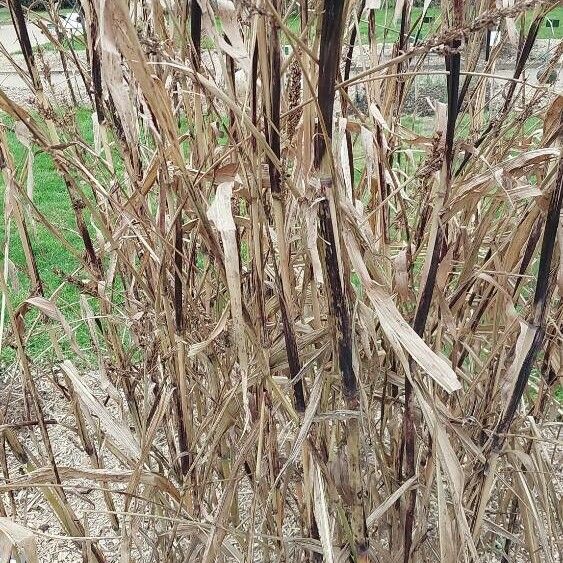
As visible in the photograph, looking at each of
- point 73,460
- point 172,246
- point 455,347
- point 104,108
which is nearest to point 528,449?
point 455,347

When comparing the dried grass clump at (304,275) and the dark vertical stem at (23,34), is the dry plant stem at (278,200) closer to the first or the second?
the dried grass clump at (304,275)

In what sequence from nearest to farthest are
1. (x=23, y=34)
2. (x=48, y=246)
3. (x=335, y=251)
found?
1. (x=335, y=251)
2. (x=23, y=34)
3. (x=48, y=246)

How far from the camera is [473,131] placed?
1002 millimetres

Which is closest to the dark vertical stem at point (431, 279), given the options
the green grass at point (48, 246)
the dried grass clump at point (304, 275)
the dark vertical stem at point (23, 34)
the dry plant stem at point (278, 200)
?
the dried grass clump at point (304, 275)

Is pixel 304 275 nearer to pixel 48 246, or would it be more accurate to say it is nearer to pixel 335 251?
pixel 335 251

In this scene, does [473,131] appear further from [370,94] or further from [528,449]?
[528,449]

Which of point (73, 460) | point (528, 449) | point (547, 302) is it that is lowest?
point (73, 460)

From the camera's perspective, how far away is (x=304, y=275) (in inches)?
31.2

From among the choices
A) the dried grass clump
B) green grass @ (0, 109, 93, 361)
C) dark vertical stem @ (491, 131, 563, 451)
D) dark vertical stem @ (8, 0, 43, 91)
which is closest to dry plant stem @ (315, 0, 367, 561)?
the dried grass clump

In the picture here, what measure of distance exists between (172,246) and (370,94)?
34 centimetres

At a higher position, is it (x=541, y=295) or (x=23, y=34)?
(x=23, y=34)

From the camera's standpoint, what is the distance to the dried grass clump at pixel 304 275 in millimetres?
577

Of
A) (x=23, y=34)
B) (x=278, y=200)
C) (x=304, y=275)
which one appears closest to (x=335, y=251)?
(x=278, y=200)

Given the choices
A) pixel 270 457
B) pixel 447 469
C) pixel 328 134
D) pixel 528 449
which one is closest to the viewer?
pixel 328 134
